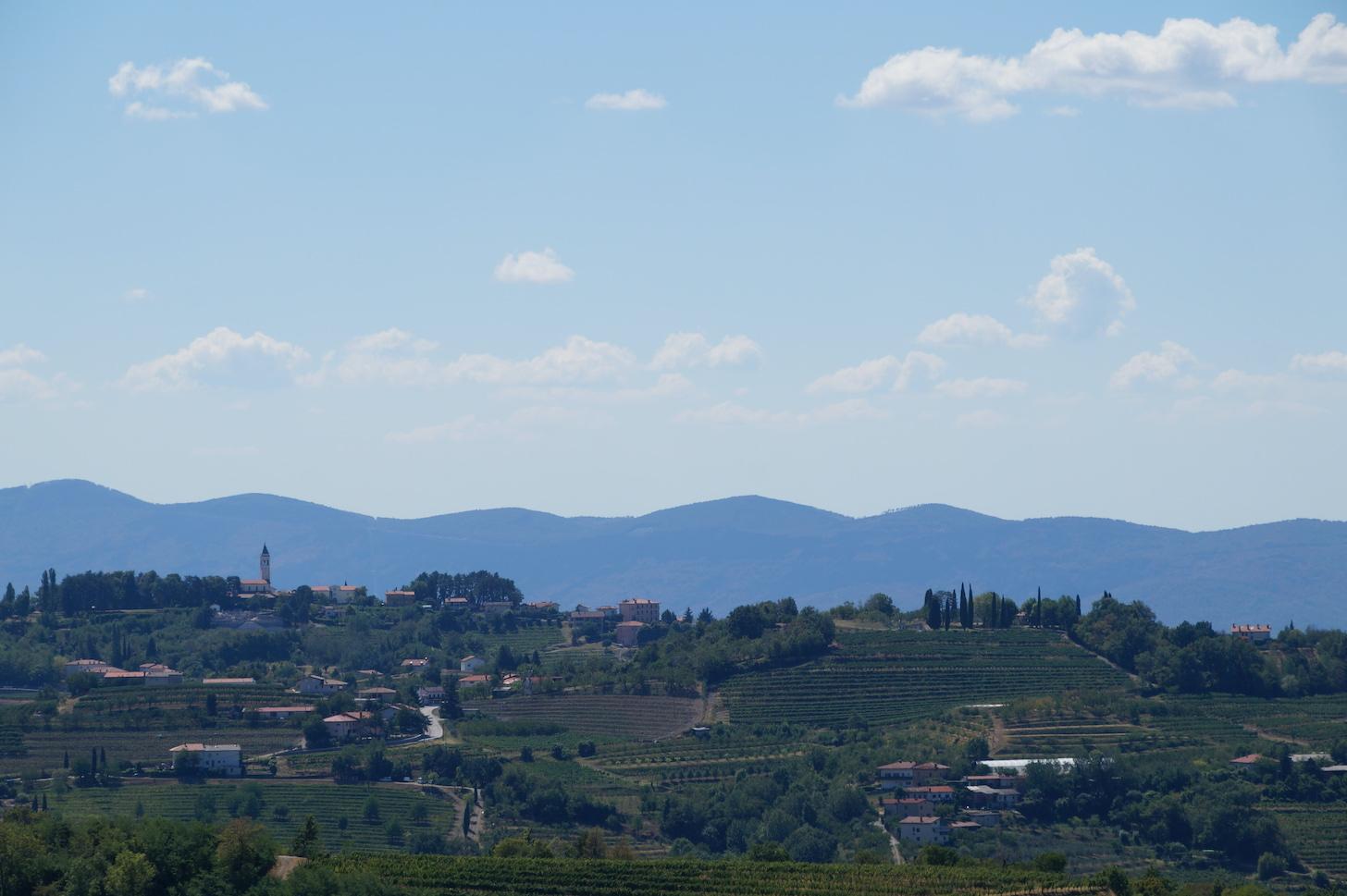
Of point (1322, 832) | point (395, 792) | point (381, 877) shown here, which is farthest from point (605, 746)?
point (381, 877)

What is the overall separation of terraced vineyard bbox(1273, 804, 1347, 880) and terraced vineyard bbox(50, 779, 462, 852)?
3978cm

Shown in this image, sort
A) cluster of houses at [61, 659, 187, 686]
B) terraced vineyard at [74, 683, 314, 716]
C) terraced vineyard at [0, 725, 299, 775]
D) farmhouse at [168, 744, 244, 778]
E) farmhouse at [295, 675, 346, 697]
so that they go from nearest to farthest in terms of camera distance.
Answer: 1. farmhouse at [168, 744, 244, 778]
2. terraced vineyard at [0, 725, 299, 775]
3. terraced vineyard at [74, 683, 314, 716]
4. cluster of houses at [61, 659, 187, 686]
5. farmhouse at [295, 675, 346, 697]

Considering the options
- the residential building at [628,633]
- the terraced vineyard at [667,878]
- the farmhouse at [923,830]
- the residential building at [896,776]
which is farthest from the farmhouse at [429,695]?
the terraced vineyard at [667,878]

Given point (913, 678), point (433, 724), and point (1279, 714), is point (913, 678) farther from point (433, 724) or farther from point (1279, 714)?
Result: point (433, 724)

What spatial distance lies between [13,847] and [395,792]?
40611 millimetres

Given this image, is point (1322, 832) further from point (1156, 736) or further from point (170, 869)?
point (170, 869)

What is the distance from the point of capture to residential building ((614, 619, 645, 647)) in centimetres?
17207

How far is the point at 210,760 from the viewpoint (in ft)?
369

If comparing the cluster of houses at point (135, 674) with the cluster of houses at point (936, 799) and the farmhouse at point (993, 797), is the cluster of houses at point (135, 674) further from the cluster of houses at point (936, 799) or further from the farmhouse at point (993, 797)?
the farmhouse at point (993, 797)

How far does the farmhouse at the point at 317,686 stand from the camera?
138688 mm

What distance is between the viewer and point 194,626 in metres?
165

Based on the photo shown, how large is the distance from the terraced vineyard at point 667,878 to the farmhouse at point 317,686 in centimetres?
6690

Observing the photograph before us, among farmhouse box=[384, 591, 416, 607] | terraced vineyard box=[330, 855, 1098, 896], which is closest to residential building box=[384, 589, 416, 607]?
farmhouse box=[384, 591, 416, 607]

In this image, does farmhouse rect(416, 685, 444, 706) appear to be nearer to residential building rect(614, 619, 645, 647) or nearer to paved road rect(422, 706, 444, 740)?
paved road rect(422, 706, 444, 740)
